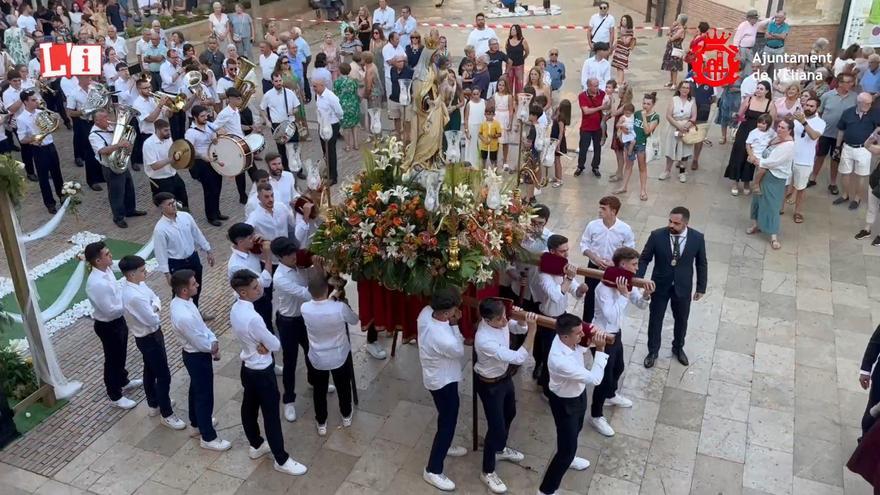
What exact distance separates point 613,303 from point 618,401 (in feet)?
3.82

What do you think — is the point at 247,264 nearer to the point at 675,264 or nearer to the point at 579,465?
the point at 579,465

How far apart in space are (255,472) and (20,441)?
7.66 ft

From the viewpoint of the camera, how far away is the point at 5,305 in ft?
26.7

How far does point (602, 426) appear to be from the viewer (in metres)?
6.79

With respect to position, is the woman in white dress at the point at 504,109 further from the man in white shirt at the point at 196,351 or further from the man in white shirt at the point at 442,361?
the man in white shirt at the point at 196,351

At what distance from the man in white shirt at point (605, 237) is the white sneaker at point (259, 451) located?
3.42 m

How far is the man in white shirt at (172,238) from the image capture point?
778cm

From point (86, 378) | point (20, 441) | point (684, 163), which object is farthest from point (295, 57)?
point (20, 441)

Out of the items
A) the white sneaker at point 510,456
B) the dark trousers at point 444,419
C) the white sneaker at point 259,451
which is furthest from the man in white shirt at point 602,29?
the white sneaker at point 259,451

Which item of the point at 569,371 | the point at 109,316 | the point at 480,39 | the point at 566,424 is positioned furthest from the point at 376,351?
the point at 480,39

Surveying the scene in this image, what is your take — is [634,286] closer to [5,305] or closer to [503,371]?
[503,371]

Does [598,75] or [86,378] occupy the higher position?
[598,75]

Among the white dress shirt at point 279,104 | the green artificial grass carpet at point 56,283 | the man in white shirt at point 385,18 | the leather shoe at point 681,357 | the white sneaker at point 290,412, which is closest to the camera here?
the white sneaker at point 290,412

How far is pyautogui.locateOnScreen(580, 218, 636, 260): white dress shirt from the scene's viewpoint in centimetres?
741
